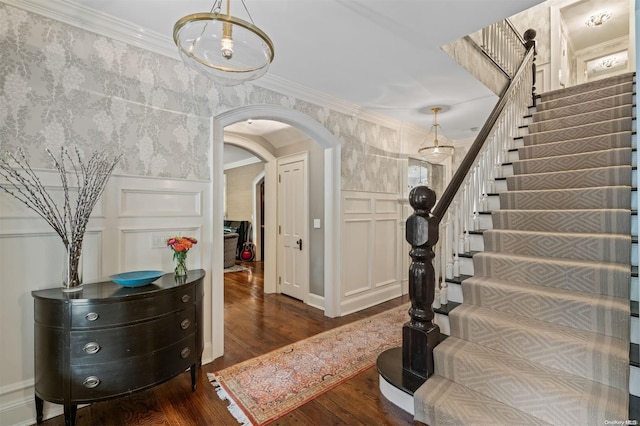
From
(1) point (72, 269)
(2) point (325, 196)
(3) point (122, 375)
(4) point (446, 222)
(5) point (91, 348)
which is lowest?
(3) point (122, 375)

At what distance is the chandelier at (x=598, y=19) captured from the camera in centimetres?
498

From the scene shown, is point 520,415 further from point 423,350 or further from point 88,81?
point 88,81

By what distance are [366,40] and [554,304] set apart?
2.38 meters

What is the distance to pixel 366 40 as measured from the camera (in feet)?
7.83

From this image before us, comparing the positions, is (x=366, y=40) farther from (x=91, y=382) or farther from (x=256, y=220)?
(x=256, y=220)

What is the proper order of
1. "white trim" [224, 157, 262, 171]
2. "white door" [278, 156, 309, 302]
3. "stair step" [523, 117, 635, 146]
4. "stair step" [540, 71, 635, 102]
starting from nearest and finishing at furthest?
"stair step" [523, 117, 635, 146] < "stair step" [540, 71, 635, 102] < "white door" [278, 156, 309, 302] < "white trim" [224, 157, 262, 171]

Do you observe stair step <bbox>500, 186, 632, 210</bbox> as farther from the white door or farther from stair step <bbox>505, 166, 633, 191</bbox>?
the white door

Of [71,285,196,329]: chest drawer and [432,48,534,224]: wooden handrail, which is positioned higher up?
[432,48,534,224]: wooden handrail

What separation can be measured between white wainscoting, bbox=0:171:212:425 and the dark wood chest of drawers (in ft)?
0.51

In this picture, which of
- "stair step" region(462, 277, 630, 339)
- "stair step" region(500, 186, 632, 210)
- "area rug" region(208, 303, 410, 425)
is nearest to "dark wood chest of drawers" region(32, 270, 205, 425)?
"area rug" region(208, 303, 410, 425)

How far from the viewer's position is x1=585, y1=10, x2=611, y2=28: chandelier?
4.98 m

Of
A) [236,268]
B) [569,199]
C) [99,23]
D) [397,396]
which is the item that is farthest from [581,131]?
[236,268]

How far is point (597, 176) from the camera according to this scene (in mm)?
2527

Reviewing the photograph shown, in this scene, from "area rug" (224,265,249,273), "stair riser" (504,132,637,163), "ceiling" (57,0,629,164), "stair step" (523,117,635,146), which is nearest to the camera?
"ceiling" (57,0,629,164)
